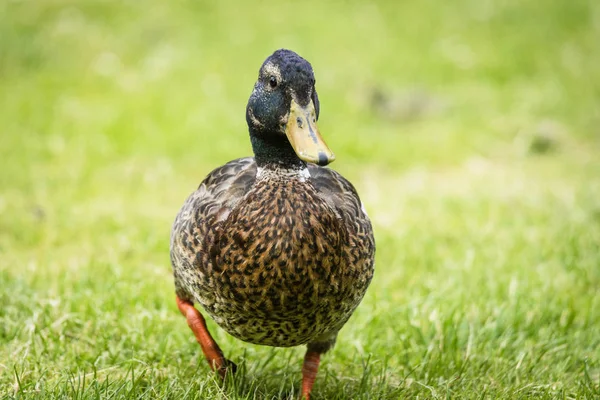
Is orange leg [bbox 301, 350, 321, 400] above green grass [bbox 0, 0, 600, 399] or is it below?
below

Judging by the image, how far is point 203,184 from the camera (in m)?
3.24

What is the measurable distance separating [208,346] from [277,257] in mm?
735

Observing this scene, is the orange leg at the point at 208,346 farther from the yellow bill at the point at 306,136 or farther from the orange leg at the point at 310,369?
the yellow bill at the point at 306,136

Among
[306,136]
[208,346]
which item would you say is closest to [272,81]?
[306,136]

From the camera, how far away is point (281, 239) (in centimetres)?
258

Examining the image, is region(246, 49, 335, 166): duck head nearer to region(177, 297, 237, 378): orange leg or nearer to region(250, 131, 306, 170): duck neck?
region(250, 131, 306, 170): duck neck

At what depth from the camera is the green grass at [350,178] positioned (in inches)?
131

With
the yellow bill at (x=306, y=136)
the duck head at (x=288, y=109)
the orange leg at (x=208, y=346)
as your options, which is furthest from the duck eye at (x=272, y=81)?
the orange leg at (x=208, y=346)

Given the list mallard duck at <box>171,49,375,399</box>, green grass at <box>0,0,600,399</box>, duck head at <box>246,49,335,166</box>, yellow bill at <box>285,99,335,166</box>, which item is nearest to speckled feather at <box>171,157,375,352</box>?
mallard duck at <box>171,49,375,399</box>

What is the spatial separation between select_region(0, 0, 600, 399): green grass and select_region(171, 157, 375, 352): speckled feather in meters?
0.39

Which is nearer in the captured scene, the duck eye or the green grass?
the duck eye

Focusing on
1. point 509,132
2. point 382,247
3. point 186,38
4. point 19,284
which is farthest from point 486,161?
point 19,284

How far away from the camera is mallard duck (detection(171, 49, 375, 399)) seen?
2.58m

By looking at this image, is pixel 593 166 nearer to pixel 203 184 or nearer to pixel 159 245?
pixel 159 245
